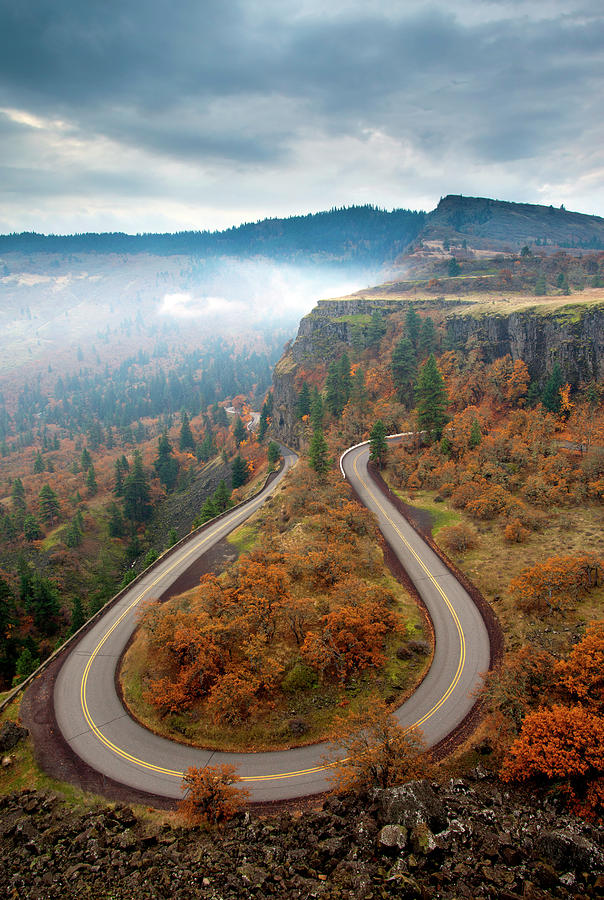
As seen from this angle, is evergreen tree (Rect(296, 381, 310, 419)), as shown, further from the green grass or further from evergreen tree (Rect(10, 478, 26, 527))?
evergreen tree (Rect(10, 478, 26, 527))

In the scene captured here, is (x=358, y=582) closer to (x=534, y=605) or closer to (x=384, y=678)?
(x=384, y=678)

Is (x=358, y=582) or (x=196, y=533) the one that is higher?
(x=358, y=582)

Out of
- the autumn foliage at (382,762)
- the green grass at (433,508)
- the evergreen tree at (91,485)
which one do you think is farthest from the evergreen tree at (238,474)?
the autumn foliage at (382,762)

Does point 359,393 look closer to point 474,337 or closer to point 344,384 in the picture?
point 344,384

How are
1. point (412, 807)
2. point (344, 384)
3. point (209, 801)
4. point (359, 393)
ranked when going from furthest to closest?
point (344, 384)
point (359, 393)
point (209, 801)
point (412, 807)

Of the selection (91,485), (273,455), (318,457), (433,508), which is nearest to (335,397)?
(273,455)

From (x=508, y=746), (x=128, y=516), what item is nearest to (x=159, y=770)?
(x=508, y=746)

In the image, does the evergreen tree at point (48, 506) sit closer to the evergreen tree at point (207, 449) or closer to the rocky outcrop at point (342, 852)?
the evergreen tree at point (207, 449)
